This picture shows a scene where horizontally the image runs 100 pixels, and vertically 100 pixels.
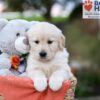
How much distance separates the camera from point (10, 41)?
8.39ft

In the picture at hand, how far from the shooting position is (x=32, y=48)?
92.4 inches

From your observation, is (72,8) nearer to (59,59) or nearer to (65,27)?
(65,27)

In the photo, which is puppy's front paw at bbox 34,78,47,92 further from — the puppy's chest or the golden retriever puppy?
the puppy's chest

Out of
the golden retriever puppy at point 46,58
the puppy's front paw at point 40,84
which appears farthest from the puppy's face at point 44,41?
the puppy's front paw at point 40,84

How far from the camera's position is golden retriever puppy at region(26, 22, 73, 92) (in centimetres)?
224

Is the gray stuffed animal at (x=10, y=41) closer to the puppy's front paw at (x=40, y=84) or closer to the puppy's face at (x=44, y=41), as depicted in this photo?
the puppy's face at (x=44, y=41)

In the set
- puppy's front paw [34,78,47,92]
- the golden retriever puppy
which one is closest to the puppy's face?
the golden retriever puppy

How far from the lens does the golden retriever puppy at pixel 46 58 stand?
224 centimetres

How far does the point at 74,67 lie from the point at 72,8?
1.10m

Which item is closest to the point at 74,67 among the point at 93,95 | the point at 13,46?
the point at 93,95

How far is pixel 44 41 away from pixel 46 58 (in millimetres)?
89

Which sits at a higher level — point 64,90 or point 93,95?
point 64,90

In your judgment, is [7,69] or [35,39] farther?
[7,69]

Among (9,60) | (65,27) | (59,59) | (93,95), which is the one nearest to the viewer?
(59,59)
